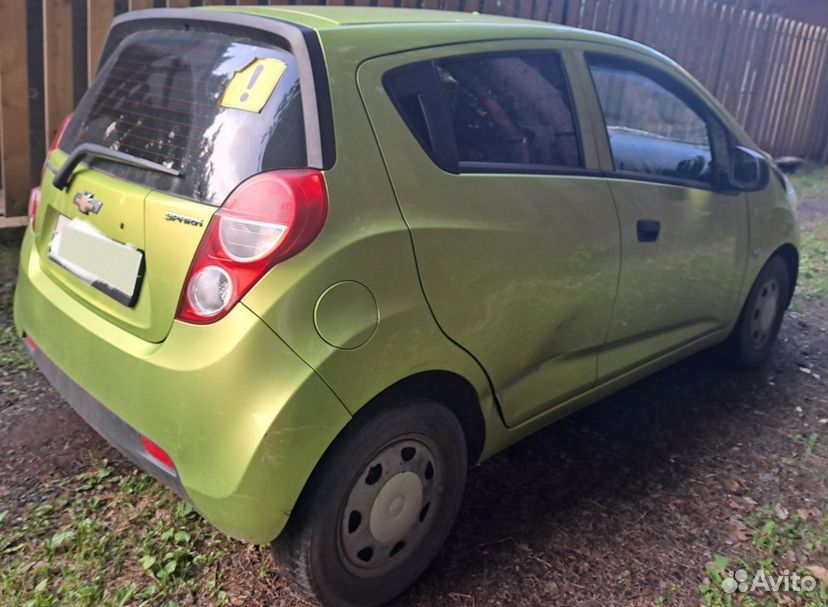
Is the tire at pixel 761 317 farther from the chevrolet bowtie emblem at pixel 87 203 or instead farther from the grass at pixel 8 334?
the grass at pixel 8 334

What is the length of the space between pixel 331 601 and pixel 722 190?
2.56m

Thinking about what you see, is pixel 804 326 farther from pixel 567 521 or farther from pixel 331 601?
pixel 331 601

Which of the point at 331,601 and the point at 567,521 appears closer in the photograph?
the point at 331,601

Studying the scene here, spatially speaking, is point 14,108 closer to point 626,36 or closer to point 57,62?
point 57,62

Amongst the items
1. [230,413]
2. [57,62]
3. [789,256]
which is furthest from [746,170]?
[57,62]

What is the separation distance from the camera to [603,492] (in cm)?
312

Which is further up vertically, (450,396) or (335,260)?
(335,260)

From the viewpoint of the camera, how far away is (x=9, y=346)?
3.87 metres

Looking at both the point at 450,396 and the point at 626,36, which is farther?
the point at 626,36

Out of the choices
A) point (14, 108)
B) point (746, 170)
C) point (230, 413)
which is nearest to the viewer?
point (230, 413)

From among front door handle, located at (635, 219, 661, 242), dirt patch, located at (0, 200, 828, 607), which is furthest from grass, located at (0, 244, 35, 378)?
front door handle, located at (635, 219, 661, 242)

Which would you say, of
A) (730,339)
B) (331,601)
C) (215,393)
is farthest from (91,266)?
(730,339)

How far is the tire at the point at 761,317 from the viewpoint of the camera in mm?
4121

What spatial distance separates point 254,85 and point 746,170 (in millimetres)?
2608
